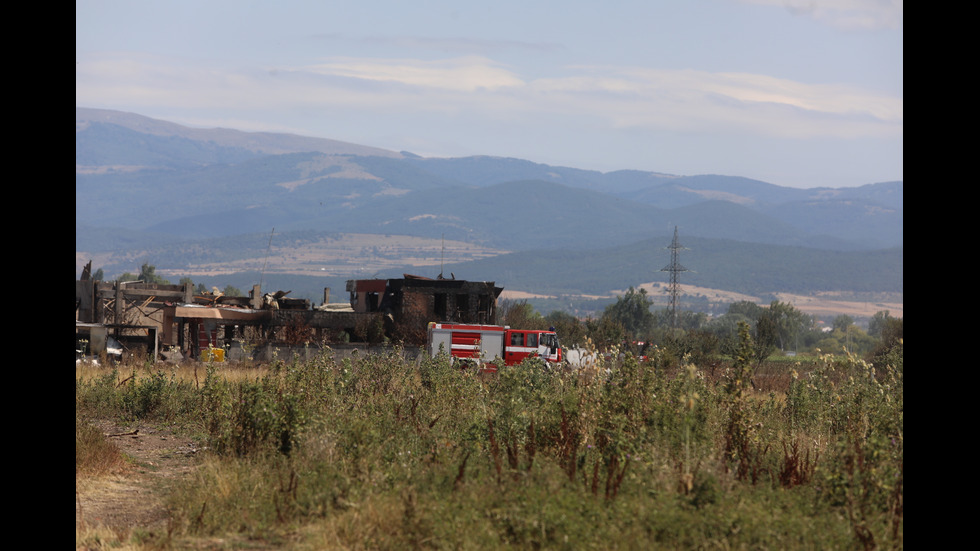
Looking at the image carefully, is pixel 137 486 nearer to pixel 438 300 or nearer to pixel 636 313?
pixel 438 300

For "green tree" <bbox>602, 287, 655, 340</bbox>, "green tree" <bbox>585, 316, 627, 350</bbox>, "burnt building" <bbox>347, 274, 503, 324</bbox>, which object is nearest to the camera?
"burnt building" <bbox>347, 274, 503, 324</bbox>

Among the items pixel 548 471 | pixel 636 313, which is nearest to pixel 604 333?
pixel 548 471

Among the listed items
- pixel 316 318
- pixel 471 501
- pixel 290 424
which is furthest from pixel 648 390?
pixel 316 318

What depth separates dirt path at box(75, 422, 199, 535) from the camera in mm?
9508

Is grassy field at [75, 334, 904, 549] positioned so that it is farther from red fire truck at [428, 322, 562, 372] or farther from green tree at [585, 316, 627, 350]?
green tree at [585, 316, 627, 350]

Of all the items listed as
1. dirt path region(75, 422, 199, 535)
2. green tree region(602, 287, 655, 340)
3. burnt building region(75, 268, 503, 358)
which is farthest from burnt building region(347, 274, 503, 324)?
green tree region(602, 287, 655, 340)

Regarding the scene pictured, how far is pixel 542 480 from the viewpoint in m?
8.30

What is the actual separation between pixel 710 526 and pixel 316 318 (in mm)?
39127

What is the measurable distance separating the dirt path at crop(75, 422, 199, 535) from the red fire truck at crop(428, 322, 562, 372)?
22.3m

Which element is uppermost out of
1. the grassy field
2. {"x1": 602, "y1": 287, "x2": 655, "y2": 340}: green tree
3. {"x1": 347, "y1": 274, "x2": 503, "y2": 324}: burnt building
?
{"x1": 347, "y1": 274, "x2": 503, "y2": 324}: burnt building

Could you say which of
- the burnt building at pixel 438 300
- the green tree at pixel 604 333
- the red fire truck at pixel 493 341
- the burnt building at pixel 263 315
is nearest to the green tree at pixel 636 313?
the green tree at pixel 604 333

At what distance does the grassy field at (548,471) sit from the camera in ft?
24.3
